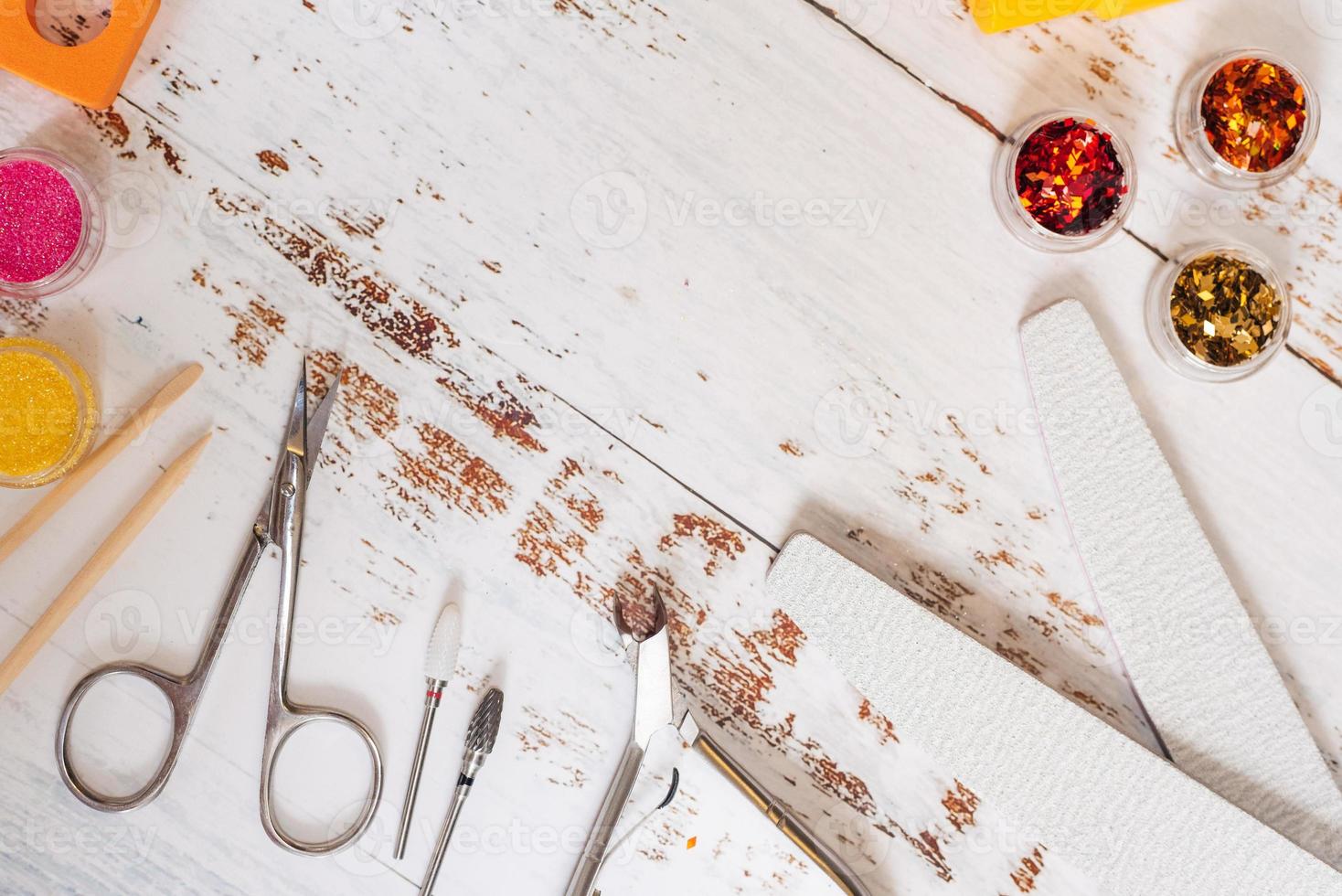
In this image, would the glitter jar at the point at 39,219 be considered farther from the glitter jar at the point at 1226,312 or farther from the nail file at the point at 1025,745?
the glitter jar at the point at 1226,312

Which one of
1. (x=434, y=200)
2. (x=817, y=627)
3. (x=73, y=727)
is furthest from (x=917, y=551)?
(x=73, y=727)

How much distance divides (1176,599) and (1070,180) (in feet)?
1.31

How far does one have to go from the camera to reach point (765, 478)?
0.91 meters

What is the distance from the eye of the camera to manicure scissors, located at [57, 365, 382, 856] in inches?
34.4

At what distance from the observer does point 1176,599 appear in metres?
0.88

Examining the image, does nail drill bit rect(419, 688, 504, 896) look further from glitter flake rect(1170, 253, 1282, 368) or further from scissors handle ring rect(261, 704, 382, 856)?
glitter flake rect(1170, 253, 1282, 368)

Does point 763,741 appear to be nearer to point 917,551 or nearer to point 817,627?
point 817,627

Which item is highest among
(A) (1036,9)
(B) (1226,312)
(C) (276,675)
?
(A) (1036,9)

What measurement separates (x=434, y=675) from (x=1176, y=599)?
27.4 inches

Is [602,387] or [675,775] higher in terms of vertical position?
[602,387]

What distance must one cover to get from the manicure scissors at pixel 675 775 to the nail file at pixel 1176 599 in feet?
1.17

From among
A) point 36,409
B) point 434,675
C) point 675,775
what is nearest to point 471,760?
point 434,675

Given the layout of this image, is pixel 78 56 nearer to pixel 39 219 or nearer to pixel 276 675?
pixel 39 219

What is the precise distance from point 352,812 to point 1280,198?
1.07 meters
